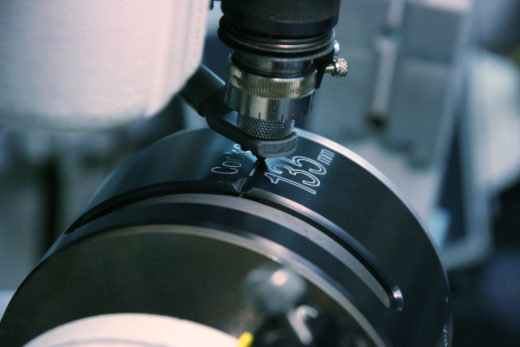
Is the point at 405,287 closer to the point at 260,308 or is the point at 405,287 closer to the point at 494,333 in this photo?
the point at 260,308

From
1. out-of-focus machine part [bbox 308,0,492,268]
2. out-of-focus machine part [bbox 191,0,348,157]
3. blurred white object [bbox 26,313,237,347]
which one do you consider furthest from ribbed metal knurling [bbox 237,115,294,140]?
out-of-focus machine part [bbox 308,0,492,268]

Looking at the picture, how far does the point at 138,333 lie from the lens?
0.33 meters

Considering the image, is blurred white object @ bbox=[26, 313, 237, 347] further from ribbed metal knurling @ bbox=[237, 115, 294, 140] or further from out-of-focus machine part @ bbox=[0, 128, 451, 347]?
ribbed metal knurling @ bbox=[237, 115, 294, 140]

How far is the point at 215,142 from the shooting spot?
43 cm

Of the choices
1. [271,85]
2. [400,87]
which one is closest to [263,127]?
[271,85]

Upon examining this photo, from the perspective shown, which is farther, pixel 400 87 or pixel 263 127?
pixel 400 87

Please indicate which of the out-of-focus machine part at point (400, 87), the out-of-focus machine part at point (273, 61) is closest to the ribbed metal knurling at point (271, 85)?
the out-of-focus machine part at point (273, 61)

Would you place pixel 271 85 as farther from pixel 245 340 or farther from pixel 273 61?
pixel 245 340

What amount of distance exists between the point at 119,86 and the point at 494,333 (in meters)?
1.15

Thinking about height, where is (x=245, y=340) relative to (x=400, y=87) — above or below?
above

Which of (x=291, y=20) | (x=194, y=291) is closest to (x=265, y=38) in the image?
(x=291, y=20)

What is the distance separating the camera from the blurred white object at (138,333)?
0.33m

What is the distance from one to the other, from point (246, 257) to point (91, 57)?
4.5 inches

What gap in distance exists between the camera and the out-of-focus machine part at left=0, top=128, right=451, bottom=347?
0.33m
